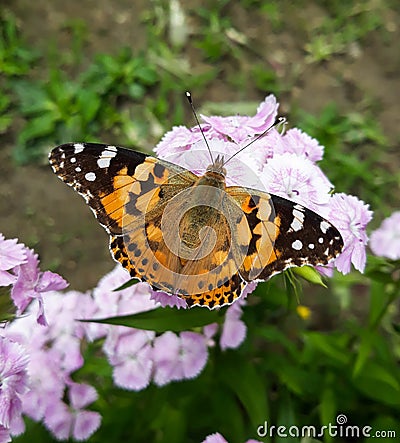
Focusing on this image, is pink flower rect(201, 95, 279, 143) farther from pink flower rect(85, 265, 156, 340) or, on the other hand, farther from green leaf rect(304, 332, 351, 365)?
green leaf rect(304, 332, 351, 365)

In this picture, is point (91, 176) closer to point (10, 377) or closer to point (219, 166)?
point (219, 166)

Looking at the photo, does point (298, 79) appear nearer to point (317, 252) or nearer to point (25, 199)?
point (25, 199)

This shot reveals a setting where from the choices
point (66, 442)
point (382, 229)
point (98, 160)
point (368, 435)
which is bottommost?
point (368, 435)

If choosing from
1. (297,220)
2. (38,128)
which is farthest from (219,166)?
(38,128)

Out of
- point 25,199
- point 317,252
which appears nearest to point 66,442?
point 317,252

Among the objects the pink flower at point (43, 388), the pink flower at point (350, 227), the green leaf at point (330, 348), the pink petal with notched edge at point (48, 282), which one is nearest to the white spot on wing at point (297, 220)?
the pink flower at point (350, 227)

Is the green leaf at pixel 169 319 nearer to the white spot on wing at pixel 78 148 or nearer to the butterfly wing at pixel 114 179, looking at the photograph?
the butterfly wing at pixel 114 179

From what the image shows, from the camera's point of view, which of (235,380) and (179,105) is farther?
(179,105)
